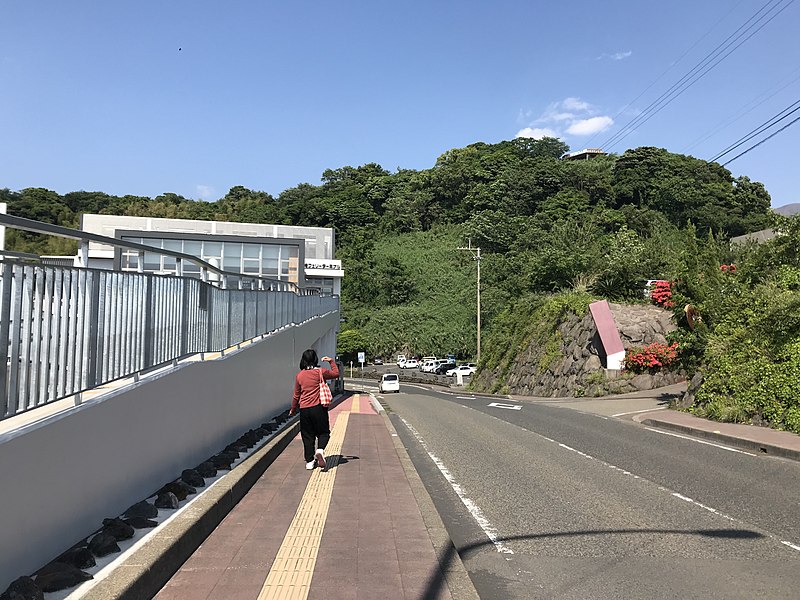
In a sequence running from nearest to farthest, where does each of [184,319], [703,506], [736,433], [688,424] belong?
[703,506] < [184,319] < [736,433] < [688,424]

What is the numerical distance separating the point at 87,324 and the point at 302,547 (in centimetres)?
252

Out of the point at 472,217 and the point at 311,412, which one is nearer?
the point at 311,412

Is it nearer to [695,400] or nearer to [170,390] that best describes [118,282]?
[170,390]

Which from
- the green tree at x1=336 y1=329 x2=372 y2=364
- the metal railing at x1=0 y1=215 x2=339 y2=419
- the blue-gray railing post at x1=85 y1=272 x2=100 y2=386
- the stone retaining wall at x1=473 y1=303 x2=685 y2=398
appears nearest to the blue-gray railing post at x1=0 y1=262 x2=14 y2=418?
the metal railing at x1=0 y1=215 x2=339 y2=419

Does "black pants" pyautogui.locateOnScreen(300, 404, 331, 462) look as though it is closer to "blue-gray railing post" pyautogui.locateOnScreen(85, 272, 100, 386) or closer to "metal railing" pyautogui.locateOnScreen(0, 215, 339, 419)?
"metal railing" pyautogui.locateOnScreen(0, 215, 339, 419)

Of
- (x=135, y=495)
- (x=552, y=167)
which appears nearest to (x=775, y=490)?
(x=135, y=495)

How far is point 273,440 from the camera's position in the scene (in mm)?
10336

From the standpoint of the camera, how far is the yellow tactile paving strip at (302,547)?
177 inches

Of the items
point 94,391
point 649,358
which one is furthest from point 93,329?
point 649,358

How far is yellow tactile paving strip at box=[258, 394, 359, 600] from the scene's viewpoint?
4504 millimetres

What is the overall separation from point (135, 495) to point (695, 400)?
17.2 meters

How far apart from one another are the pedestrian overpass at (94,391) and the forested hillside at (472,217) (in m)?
34.2

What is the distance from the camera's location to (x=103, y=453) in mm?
5172

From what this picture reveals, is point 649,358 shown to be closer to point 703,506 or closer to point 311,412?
point 703,506
